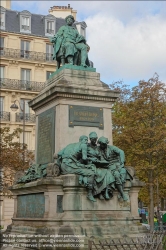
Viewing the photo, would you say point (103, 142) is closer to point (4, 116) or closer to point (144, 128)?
point (144, 128)

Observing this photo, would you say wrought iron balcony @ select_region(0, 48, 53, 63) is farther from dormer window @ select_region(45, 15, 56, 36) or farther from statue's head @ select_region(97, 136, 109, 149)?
statue's head @ select_region(97, 136, 109, 149)

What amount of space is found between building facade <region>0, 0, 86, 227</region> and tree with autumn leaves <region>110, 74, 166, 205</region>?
18.7 metres

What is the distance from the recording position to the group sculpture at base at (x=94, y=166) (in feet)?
36.4

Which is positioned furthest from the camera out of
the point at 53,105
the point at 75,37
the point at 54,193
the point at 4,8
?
the point at 4,8

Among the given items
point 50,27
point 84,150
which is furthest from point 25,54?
point 84,150

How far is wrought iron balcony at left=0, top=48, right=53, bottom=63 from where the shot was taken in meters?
45.0

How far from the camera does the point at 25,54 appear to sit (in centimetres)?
4584

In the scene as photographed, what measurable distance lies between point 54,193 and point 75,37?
16.3 ft

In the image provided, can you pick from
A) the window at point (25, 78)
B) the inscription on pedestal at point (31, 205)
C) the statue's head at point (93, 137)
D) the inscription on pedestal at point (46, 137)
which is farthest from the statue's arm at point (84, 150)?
the window at point (25, 78)

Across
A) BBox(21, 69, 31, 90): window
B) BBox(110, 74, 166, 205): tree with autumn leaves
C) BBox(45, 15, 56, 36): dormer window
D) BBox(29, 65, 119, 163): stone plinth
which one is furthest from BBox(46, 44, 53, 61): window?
BBox(29, 65, 119, 163): stone plinth

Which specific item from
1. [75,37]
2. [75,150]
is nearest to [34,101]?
[75,37]

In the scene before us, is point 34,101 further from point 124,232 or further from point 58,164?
point 124,232

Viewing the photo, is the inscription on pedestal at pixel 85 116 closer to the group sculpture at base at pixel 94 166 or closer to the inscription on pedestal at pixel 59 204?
the group sculpture at base at pixel 94 166

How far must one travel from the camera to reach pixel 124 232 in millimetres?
11078
